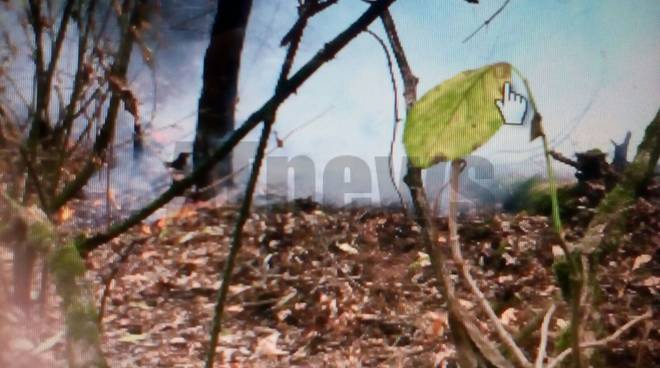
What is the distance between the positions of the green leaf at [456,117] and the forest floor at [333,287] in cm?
52

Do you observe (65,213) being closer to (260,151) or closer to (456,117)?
(260,151)

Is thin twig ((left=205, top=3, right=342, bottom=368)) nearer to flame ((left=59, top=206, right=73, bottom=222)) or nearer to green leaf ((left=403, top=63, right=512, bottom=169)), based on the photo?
green leaf ((left=403, top=63, right=512, bottom=169))

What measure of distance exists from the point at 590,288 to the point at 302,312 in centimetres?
73

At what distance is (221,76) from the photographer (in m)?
1.18

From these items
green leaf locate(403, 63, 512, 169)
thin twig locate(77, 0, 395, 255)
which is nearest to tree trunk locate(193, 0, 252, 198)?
thin twig locate(77, 0, 395, 255)

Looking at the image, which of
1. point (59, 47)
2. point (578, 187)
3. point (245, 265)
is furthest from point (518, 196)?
point (59, 47)

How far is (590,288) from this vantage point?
759mm

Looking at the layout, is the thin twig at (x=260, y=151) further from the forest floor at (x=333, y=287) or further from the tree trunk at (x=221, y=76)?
the tree trunk at (x=221, y=76)

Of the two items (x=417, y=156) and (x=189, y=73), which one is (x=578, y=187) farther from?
(x=417, y=156)

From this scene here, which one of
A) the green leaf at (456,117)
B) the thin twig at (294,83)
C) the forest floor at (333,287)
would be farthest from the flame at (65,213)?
the green leaf at (456,117)

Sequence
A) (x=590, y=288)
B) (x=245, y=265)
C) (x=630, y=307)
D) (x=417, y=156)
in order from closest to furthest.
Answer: (x=417, y=156) → (x=590, y=288) → (x=630, y=307) → (x=245, y=265)

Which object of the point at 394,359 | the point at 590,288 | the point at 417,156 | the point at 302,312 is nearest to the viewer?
the point at 417,156

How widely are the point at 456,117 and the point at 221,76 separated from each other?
80 cm

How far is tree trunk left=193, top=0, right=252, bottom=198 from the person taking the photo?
116cm
